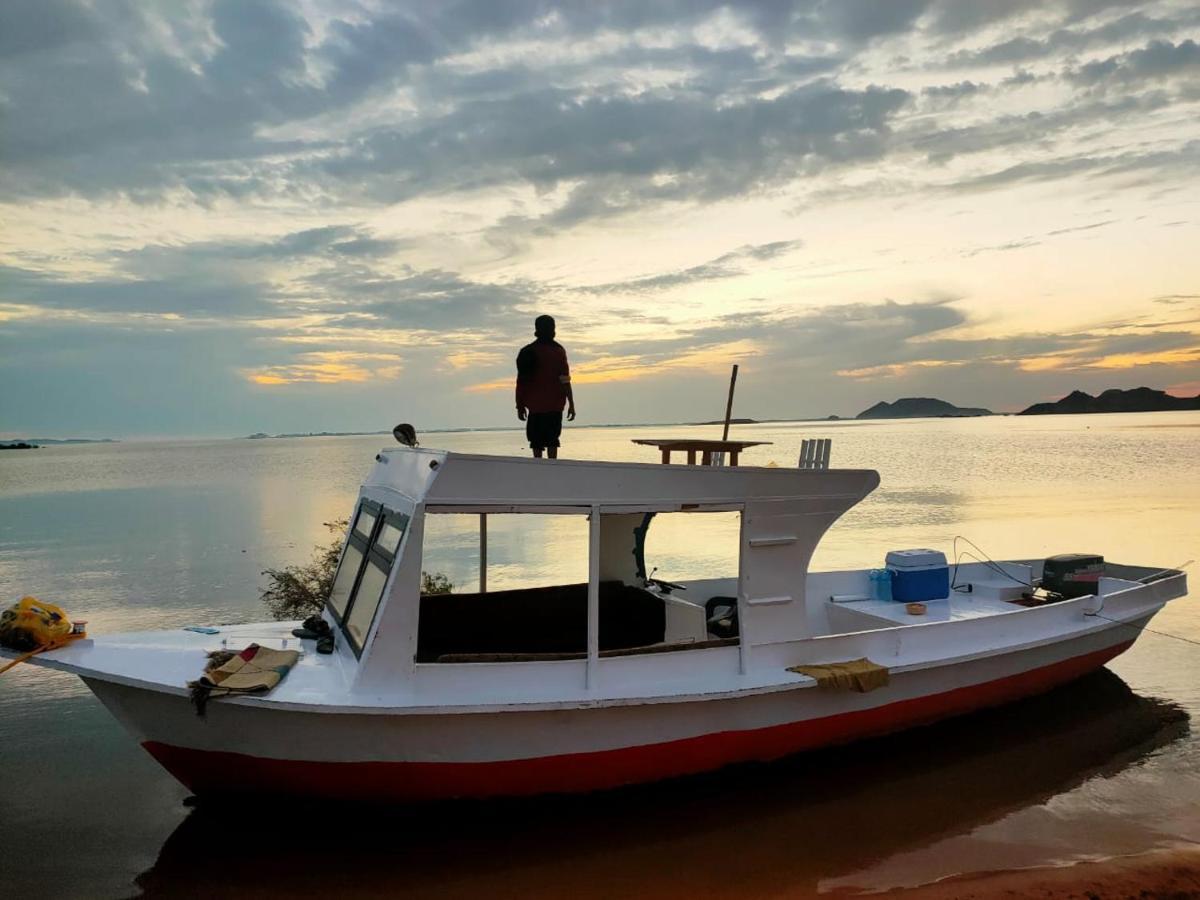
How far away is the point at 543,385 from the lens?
7523 mm

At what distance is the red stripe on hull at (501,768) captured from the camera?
17.7ft

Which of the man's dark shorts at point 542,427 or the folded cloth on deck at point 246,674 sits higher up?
the man's dark shorts at point 542,427

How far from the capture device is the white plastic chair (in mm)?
6473

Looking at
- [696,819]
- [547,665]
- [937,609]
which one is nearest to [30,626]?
[547,665]

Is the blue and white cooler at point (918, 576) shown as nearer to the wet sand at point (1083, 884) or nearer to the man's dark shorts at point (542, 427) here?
the wet sand at point (1083, 884)

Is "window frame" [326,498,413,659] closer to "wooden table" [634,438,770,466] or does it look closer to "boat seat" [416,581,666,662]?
"boat seat" [416,581,666,662]

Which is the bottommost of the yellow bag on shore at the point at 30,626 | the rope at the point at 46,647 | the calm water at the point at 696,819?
the calm water at the point at 696,819

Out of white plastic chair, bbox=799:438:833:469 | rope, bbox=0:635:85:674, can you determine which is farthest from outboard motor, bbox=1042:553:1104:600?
rope, bbox=0:635:85:674

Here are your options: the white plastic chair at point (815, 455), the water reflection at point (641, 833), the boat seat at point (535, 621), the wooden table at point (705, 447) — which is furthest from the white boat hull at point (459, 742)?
the wooden table at point (705, 447)

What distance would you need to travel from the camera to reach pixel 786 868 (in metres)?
5.53

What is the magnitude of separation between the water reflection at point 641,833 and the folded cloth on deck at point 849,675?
106 centimetres

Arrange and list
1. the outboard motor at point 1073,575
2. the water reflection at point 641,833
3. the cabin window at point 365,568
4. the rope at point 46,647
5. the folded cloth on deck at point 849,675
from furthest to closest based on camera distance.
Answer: the outboard motor at point 1073,575 → the folded cloth on deck at point 849,675 → the cabin window at point 365,568 → the water reflection at point 641,833 → the rope at point 46,647

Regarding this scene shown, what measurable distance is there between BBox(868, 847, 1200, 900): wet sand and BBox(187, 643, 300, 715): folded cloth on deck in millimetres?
4057

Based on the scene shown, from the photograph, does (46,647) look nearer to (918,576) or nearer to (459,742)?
(459,742)
